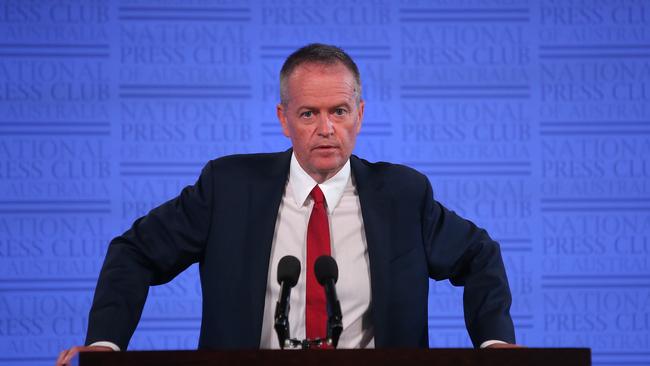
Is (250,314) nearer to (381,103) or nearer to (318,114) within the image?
(318,114)

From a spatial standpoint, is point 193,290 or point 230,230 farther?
point 193,290

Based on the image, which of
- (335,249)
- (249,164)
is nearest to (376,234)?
(335,249)

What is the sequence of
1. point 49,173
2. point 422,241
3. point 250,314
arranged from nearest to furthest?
point 250,314, point 422,241, point 49,173

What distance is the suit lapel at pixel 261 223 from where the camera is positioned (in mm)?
1941

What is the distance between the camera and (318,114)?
6.59 ft

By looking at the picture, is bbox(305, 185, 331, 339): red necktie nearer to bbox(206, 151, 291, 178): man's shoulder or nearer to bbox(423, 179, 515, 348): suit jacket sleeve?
bbox(206, 151, 291, 178): man's shoulder

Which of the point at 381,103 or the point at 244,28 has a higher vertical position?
the point at 244,28

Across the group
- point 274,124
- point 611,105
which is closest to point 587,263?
point 611,105

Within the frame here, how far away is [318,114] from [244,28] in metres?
1.46

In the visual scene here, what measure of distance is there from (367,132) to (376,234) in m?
1.35

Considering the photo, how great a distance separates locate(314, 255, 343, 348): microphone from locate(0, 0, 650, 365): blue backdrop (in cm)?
179

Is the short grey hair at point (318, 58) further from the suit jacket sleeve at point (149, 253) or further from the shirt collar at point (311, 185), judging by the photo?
the suit jacket sleeve at point (149, 253)

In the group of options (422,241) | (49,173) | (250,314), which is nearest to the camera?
(250,314)

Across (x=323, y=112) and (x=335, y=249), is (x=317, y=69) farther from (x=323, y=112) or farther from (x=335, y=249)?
(x=335, y=249)
